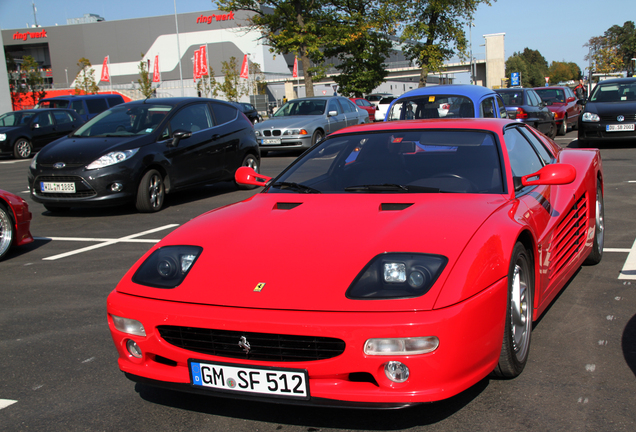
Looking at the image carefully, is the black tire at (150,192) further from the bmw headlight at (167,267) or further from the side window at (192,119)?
the bmw headlight at (167,267)

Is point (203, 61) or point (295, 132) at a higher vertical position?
point (203, 61)

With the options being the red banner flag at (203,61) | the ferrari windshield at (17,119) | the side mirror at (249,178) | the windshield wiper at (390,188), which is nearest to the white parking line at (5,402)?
the side mirror at (249,178)

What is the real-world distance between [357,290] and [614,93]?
15.2 meters

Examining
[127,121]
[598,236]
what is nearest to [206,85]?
[127,121]

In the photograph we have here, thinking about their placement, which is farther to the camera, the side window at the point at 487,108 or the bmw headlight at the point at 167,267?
the side window at the point at 487,108

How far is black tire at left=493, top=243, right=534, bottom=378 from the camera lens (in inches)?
110

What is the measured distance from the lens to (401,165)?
3.67 meters

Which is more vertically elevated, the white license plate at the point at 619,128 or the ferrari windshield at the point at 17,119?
the ferrari windshield at the point at 17,119

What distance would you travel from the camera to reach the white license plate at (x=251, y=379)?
236 centimetres

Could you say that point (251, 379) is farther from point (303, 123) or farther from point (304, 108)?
point (304, 108)

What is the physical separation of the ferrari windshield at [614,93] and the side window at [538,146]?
12138mm

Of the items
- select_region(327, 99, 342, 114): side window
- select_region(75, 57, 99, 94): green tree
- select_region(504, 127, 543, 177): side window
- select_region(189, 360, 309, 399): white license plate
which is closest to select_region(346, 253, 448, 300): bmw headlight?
select_region(189, 360, 309, 399): white license plate

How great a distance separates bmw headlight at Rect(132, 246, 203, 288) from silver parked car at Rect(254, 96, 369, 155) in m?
13.1

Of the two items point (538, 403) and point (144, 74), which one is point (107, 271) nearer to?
point (538, 403)
